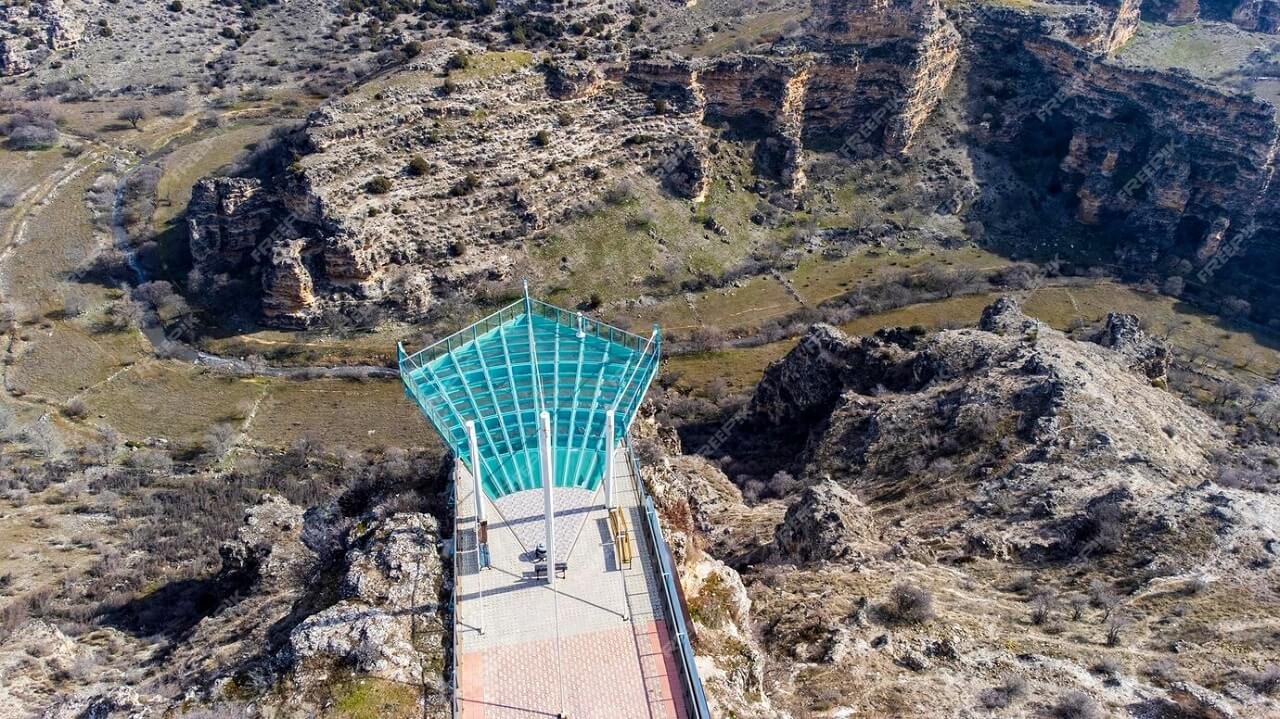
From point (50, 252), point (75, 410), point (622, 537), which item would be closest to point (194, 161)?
point (50, 252)

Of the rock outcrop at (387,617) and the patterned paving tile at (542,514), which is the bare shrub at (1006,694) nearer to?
the patterned paving tile at (542,514)

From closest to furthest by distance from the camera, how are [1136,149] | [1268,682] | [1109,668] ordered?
[1268,682] → [1109,668] → [1136,149]

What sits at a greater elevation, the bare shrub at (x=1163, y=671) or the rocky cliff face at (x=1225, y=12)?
the rocky cliff face at (x=1225, y=12)

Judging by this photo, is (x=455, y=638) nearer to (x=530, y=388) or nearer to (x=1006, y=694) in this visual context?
(x=530, y=388)

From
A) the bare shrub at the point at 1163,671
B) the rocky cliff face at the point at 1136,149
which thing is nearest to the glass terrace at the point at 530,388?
the bare shrub at the point at 1163,671

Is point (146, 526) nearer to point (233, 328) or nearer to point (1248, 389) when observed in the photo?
point (233, 328)

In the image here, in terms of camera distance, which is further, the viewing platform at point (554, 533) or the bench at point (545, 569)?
the bench at point (545, 569)

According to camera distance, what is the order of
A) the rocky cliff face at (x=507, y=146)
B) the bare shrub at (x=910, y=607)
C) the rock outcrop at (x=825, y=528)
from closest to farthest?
the bare shrub at (x=910, y=607)
the rock outcrop at (x=825, y=528)
the rocky cliff face at (x=507, y=146)
